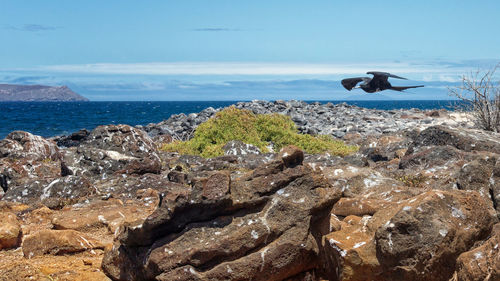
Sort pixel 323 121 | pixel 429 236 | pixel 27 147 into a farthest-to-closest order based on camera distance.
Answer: pixel 323 121 → pixel 27 147 → pixel 429 236

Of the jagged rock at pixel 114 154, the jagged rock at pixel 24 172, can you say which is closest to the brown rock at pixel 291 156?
the jagged rock at pixel 114 154

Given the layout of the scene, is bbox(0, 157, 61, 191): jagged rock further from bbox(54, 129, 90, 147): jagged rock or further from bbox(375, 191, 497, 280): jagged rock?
bbox(375, 191, 497, 280): jagged rock

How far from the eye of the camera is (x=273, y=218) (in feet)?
21.7

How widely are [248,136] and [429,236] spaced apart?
1671 cm

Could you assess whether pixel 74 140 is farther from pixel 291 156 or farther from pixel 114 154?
pixel 291 156

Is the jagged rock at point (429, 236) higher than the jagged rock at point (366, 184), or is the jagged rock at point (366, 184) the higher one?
the jagged rock at point (429, 236)

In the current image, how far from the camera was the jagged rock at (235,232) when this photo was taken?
247 inches

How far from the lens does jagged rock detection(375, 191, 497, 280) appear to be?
561cm

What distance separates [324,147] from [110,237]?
13256mm

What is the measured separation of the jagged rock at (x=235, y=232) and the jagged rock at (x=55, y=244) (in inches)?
53.2

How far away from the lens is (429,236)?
5.62 metres

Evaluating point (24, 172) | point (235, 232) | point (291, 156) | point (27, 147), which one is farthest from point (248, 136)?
point (235, 232)

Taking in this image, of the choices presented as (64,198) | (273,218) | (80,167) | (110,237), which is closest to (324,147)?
(80,167)

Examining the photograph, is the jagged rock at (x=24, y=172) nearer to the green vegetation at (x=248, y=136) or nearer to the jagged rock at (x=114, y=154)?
the jagged rock at (x=114, y=154)
